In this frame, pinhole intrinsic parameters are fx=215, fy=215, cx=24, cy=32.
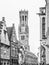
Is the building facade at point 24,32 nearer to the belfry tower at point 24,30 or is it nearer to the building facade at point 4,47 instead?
the belfry tower at point 24,30

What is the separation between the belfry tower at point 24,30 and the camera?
11028cm

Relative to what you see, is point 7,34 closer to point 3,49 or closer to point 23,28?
point 3,49

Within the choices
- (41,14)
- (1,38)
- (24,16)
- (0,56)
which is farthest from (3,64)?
(24,16)

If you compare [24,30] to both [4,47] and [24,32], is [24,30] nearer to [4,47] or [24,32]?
[24,32]

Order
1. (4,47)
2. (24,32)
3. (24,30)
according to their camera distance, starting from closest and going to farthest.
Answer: (4,47) < (24,32) < (24,30)

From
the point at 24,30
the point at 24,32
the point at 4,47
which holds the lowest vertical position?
the point at 24,32

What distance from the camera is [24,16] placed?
126 metres

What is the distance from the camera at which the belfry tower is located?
110281 mm

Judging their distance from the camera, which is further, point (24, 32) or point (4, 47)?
point (24, 32)

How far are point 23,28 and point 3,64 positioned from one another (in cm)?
8040

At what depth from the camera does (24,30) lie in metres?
114

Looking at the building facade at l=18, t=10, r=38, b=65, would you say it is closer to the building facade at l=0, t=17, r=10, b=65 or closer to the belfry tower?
the belfry tower

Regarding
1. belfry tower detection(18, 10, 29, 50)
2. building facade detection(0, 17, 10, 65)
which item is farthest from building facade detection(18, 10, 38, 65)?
building facade detection(0, 17, 10, 65)

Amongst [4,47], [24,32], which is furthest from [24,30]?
[4,47]
